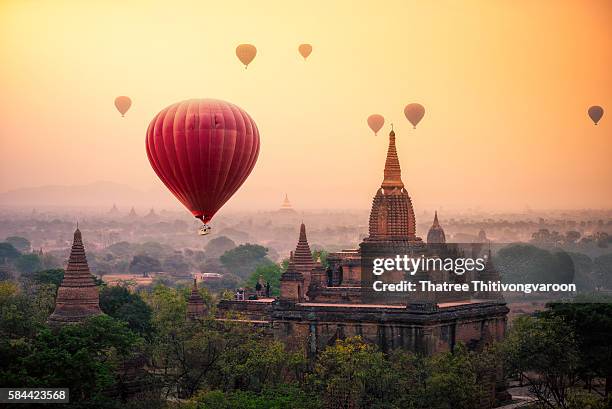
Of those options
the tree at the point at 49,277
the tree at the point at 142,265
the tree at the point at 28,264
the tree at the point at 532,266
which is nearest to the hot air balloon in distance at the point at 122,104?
the tree at the point at 49,277

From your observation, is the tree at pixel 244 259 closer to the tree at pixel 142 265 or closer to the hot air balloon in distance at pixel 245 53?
the tree at pixel 142 265

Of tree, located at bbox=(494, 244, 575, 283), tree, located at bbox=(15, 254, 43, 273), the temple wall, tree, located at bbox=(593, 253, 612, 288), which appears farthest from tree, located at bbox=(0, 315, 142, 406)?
tree, located at bbox=(15, 254, 43, 273)

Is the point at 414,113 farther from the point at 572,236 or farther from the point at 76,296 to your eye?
the point at 572,236

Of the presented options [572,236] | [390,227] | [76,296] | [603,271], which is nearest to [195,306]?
[76,296]

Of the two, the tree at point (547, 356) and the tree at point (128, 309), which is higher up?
the tree at point (128, 309)

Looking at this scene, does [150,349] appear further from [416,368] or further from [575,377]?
[575,377]

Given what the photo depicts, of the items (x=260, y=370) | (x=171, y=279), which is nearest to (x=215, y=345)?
(x=260, y=370)
